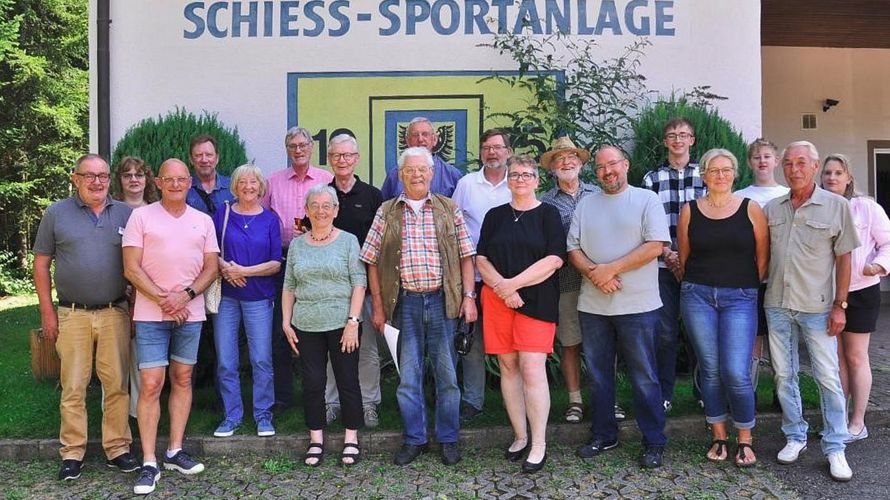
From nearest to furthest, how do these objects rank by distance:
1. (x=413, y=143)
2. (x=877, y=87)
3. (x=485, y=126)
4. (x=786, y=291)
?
(x=786, y=291)
(x=413, y=143)
(x=485, y=126)
(x=877, y=87)

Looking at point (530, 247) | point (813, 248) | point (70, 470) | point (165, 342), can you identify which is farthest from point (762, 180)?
point (70, 470)

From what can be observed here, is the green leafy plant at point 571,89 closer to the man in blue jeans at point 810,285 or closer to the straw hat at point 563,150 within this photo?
the straw hat at point 563,150

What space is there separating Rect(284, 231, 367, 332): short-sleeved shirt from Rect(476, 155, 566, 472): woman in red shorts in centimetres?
77

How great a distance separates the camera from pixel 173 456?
4.12 meters

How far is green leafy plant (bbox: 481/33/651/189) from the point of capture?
19.4 ft

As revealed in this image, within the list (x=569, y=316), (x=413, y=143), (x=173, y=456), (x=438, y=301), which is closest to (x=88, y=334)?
(x=173, y=456)

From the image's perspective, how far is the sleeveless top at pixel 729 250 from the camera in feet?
12.7

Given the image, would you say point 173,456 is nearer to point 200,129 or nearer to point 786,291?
point 200,129

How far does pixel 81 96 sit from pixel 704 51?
12922 mm

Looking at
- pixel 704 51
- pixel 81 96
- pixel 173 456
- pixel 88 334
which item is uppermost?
pixel 81 96

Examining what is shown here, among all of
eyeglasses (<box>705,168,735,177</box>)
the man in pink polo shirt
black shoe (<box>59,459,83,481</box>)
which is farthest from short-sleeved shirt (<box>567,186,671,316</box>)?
black shoe (<box>59,459,83,481</box>)

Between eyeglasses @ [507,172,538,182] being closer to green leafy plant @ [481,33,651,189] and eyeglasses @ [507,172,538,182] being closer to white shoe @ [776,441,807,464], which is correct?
green leafy plant @ [481,33,651,189]

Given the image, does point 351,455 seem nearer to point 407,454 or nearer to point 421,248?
point 407,454

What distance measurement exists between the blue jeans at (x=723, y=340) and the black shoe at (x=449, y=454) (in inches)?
60.8
